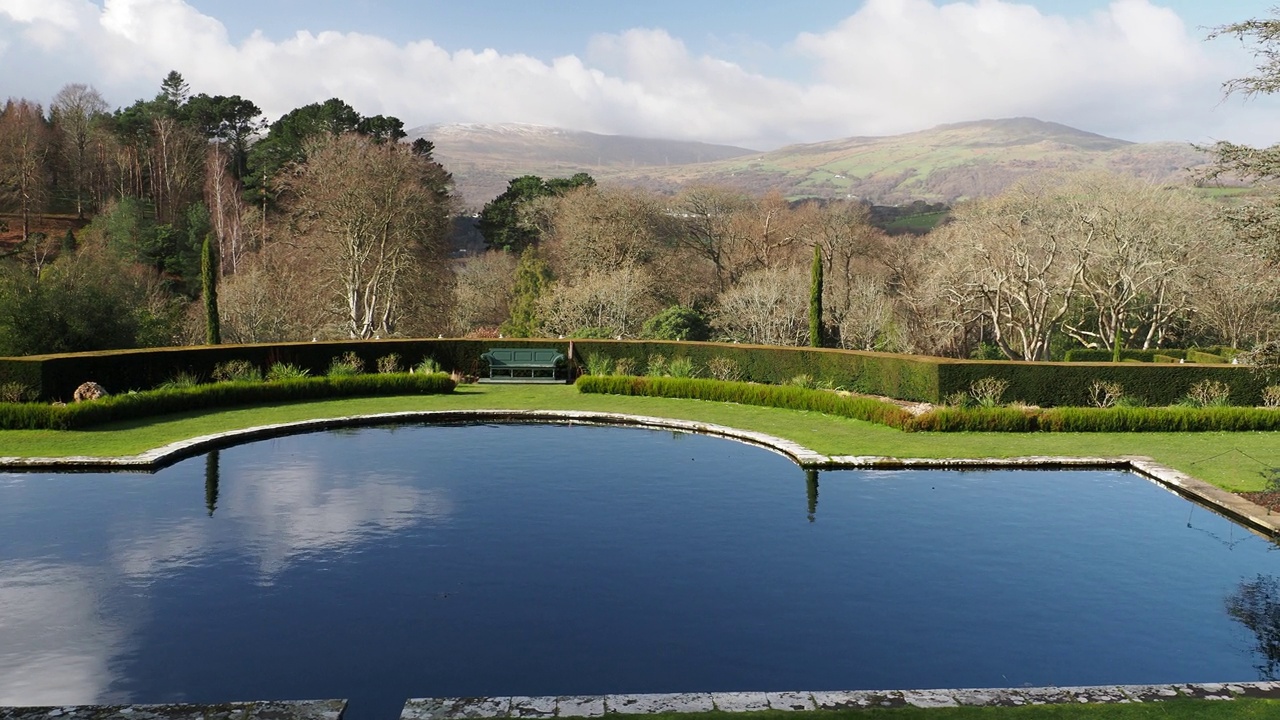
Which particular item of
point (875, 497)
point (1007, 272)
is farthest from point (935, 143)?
point (875, 497)

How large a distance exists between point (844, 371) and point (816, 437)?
7.11 m

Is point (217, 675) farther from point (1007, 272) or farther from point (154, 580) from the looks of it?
point (1007, 272)

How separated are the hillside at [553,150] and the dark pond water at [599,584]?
117 meters

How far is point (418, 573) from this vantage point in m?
9.30

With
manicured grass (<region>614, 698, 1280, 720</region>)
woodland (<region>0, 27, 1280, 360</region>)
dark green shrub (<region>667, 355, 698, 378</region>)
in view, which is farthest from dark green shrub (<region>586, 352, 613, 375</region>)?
manicured grass (<region>614, 698, 1280, 720</region>)

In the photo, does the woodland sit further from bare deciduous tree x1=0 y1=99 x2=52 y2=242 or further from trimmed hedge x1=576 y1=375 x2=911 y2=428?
trimmed hedge x1=576 y1=375 x2=911 y2=428

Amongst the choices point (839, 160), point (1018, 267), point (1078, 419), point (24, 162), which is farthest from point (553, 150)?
point (1078, 419)

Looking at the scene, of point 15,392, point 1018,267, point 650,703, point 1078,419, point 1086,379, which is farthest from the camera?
point 1018,267

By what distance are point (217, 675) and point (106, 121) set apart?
73.9 m

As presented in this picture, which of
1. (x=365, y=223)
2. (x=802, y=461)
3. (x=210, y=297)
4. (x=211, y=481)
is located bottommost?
(x=211, y=481)

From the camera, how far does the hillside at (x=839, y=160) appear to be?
110938mm

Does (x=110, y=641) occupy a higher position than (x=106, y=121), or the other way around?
(x=106, y=121)

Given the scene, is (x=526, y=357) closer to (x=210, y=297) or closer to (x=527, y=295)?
(x=210, y=297)

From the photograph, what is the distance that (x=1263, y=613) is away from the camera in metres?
8.58
